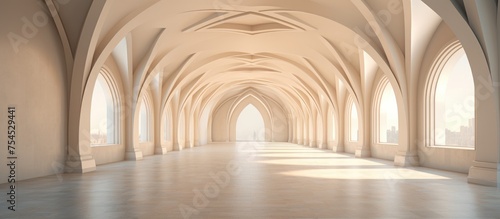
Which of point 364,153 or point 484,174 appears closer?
point 484,174

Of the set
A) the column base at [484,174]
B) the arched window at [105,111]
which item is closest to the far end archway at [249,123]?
the arched window at [105,111]

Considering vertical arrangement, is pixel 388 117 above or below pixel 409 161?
above

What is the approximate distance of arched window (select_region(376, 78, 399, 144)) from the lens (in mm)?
16625

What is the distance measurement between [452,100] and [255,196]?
7.97m

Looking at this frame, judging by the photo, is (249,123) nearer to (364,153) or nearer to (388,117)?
(364,153)

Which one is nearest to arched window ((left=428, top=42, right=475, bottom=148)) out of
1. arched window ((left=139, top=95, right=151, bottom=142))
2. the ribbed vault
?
the ribbed vault

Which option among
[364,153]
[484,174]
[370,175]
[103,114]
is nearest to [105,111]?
[103,114]

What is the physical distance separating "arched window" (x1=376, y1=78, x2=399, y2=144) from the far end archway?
98.3 feet

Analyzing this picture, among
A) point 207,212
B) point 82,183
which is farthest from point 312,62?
point 207,212

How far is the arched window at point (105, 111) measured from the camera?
50.1 feet

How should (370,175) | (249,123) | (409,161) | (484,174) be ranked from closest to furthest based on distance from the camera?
(484,174), (370,175), (409,161), (249,123)

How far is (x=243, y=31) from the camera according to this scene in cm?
1703

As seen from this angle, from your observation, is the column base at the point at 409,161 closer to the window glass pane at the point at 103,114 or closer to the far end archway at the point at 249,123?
the window glass pane at the point at 103,114

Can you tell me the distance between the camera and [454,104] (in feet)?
40.2
